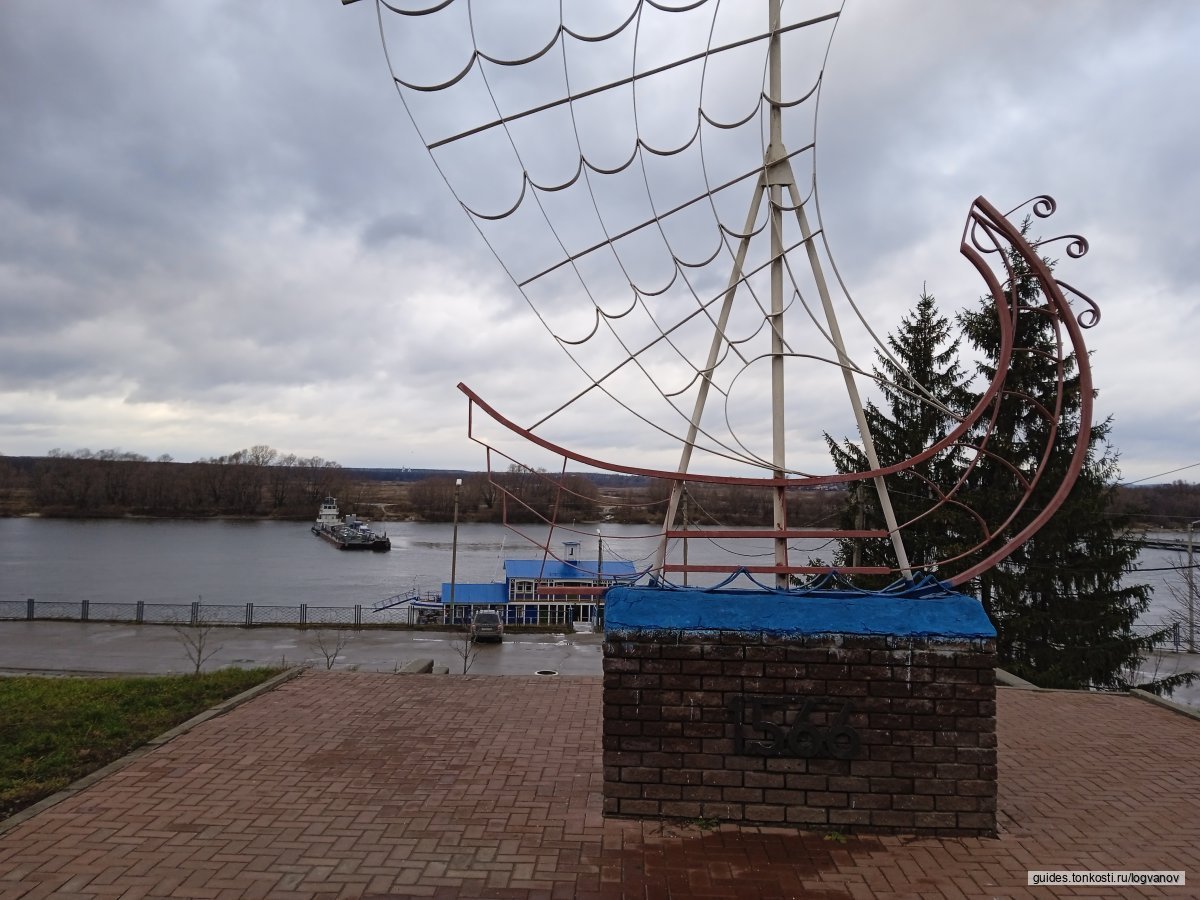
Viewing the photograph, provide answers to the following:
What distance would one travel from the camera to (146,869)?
12.4 feet

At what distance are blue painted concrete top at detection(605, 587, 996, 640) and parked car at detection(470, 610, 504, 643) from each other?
654 inches

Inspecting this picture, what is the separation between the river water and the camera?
3141 cm

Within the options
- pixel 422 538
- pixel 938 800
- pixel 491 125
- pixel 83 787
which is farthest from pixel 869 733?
pixel 422 538

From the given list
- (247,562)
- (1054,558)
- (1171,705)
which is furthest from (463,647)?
(247,562)

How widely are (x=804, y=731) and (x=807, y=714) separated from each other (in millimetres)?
92

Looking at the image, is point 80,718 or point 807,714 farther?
point 80,718

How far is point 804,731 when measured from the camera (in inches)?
170

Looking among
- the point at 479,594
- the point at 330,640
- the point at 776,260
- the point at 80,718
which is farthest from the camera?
the point at 479,594

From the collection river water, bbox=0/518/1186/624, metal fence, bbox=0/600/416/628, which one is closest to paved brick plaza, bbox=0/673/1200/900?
river water, bbox=0/518/1186/624

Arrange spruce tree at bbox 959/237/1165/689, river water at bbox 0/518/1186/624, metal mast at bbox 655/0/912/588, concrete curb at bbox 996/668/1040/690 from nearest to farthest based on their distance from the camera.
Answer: metal mast at bbox 655/0/912/588
concrete curb at bbox 996/668/1040/690
spruce tree at bbox 959/237/1165/689
river water at bbox 0/518/1186/624

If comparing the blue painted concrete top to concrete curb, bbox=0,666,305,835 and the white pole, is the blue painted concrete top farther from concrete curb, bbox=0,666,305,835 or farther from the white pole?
concrete curb, bbox=0,666,305,835

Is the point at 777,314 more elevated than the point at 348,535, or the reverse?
the point at 777,314

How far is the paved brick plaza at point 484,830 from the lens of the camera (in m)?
3.70

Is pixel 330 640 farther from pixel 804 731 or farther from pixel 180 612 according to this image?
pixel 804 731
